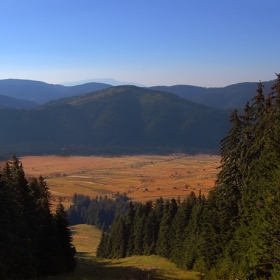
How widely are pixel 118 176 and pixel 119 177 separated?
2.22 m

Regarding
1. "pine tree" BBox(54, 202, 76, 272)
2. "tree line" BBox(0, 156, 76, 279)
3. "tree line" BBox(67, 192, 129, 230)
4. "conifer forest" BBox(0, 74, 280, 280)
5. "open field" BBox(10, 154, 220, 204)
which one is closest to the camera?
"conifer forest" BBox(0, 74, 280, 280)

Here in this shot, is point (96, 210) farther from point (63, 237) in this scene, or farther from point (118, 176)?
point (63, 237)

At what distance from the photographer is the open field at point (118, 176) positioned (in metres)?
121

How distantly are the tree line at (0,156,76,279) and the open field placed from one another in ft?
233

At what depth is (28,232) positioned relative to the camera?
94.7ft

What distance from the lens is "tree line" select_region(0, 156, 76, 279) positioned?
81.3ft

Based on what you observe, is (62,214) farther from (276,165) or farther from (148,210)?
(148,210)

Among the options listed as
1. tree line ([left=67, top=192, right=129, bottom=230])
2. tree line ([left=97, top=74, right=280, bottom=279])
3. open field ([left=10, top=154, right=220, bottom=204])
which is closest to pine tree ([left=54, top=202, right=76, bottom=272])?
tree line ([left=97, top=74, right=280, bottom=279])

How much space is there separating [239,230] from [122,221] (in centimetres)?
4307

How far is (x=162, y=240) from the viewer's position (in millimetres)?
53094

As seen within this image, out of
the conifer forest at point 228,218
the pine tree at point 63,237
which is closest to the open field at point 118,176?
the pine tree at point 63,237

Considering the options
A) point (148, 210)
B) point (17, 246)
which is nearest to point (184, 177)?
point (148, 210)

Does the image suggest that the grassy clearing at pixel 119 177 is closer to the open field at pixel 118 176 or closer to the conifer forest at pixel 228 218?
the open field at pixel 118 176

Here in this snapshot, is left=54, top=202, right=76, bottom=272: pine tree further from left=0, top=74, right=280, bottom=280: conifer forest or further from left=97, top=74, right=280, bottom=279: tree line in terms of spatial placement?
left=97, top=74, right=280, bottom=279: tree line
